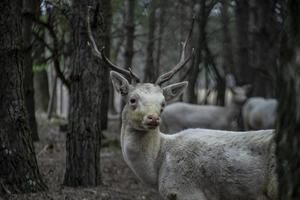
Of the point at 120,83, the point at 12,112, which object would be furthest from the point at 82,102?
the point at 120,83

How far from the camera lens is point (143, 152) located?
7641 mm

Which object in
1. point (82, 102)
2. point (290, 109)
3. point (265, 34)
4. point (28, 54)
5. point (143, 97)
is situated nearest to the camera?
point (290, 109)

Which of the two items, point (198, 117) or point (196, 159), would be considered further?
point (198, 117)

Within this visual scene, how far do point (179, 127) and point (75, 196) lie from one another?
396 inches

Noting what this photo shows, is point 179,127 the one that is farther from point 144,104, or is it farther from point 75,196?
point 144,104

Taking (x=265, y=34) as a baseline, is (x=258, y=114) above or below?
below

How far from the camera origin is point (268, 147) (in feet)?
21.5

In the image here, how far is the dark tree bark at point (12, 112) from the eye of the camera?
863 centimetres

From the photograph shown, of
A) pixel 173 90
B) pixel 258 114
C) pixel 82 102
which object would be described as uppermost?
pixel 173 90

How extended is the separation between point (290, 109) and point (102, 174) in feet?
29.4

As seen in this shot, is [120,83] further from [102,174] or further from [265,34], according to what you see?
[265,34]

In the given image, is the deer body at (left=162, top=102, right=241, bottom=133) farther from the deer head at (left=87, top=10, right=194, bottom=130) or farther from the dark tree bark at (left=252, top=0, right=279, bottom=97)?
the deer head at (left=87, top=10, right=194, bottom=130)

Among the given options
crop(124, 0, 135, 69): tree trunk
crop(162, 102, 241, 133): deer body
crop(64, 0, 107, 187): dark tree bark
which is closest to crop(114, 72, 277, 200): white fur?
crop(64, 0, 107, 187): dark tree bark

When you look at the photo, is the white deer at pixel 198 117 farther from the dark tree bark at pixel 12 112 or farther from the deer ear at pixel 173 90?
the deer ear at pixel 173 90
